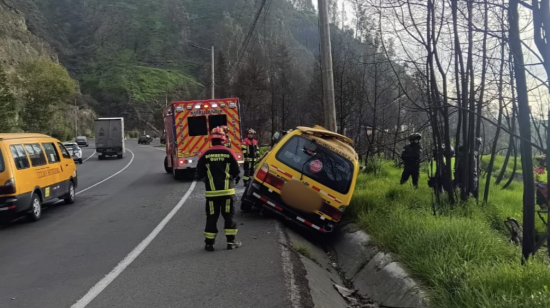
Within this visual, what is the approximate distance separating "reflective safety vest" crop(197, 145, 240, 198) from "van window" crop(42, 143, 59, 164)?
5.89m

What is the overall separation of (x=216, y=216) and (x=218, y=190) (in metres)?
0.37

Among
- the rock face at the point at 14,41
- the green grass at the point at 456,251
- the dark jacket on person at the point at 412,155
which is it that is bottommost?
the green grass at the point at 456,251

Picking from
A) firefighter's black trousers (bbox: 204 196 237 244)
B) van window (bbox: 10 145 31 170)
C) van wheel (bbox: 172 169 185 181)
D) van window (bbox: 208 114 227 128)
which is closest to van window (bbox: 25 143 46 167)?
van window (bbox: 10 145 31 170)

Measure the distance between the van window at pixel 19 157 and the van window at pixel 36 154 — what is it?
244mm

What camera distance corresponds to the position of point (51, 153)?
11086 mm

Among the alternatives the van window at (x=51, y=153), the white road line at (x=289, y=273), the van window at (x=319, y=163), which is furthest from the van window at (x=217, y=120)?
the white road line at (x=289, y=273)

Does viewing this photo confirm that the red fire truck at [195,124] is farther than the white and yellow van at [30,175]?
Yes

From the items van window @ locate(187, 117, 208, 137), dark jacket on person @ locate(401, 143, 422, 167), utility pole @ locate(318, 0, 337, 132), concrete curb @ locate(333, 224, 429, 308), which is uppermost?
utility pole @ locate(318, 0, 337, 132)

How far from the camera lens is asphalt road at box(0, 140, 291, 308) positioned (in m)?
4.79

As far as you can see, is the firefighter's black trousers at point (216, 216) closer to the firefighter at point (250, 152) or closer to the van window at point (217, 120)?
the firefighter at point (250, 152)

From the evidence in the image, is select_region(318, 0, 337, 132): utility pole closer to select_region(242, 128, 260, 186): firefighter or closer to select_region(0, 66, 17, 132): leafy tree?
select_region(242, 128, 260, 186): firefighter

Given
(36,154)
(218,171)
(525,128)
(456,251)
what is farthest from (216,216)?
(36,154)

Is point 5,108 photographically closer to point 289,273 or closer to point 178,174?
point 178,174

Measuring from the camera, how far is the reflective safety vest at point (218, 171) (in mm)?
6586
